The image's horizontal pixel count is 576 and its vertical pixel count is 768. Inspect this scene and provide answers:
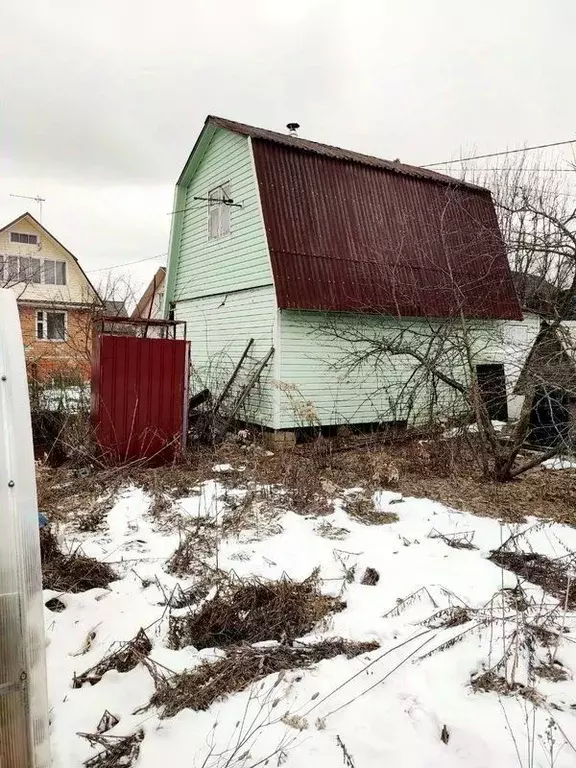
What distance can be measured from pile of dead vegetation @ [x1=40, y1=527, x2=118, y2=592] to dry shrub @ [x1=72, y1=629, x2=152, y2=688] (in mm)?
1017

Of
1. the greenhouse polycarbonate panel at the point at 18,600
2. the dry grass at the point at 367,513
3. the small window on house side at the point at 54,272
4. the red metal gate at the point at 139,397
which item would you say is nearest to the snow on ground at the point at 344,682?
the dry grass at the point at 367,513

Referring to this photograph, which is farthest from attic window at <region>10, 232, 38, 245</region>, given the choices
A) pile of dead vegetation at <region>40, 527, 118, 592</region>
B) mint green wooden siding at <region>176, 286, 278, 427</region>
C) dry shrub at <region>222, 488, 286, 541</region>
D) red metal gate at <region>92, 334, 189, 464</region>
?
pile of dead vegetation at <region>40, 527, 118, 592</region>

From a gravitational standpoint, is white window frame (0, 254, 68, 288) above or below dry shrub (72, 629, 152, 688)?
above

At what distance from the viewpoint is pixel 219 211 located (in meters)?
12.0

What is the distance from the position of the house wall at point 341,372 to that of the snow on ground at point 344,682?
16.3 feet

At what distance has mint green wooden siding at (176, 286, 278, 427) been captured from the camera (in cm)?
1016

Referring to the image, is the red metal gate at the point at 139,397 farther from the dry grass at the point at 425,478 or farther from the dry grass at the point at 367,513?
the dry grass at the point at 367,513

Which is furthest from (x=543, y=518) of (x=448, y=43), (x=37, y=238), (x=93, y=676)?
(x=37, y=238)

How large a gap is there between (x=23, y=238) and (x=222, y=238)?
61.9 feet

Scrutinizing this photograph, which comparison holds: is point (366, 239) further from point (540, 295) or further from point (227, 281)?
point (540, 295)

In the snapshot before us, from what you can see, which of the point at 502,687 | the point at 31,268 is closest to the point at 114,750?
→ the point at 502,687

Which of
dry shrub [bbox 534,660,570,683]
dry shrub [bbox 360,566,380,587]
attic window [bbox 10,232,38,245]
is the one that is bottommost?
dry shrub [bbox 360,566,380,587]

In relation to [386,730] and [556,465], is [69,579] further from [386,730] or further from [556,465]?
[556,465]

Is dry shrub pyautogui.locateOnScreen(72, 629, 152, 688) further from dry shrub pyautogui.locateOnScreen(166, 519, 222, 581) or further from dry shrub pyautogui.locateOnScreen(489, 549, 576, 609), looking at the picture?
dry shrub pyautogui.locateOnScreen(489, 549, 576, 609)
